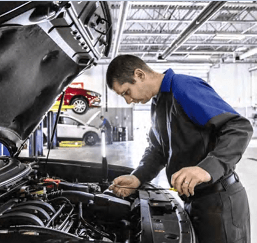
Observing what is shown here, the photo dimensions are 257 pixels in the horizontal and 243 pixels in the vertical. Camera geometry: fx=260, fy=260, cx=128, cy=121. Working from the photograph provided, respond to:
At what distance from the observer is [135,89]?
1.32m

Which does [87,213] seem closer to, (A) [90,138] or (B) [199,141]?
(B) [199,141]

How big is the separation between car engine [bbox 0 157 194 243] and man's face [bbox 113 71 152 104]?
51 centimetres

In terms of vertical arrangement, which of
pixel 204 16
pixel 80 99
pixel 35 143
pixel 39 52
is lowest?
pixel 35 143

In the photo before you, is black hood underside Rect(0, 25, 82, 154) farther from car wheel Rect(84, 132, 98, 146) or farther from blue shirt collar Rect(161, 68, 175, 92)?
car wheel Rect(84, 132, 98, 146)

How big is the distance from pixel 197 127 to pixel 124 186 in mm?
533

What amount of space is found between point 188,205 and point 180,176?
1.51ft

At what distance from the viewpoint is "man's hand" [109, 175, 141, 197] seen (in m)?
1.41

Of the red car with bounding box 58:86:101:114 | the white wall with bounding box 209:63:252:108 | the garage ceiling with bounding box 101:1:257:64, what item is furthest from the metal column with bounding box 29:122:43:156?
the white wall with bounding box 209:63:252:108

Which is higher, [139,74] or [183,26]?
[183,26]

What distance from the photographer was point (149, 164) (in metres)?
1.53

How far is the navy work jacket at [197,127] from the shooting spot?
1005 millimetres

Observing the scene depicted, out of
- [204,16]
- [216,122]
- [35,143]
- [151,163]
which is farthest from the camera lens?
[204,16]

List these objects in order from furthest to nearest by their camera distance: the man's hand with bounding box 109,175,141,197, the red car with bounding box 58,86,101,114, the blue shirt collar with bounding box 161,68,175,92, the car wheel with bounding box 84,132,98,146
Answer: the car wheel with bounding box 84,132,98,146 < the red car with bounding box 58,86,101,114 < the man's hand with bounding box 109,175,141,197 < the blue shirt collar with bounding box 161,68,175,92

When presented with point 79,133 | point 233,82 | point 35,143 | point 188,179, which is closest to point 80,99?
point 79,133
